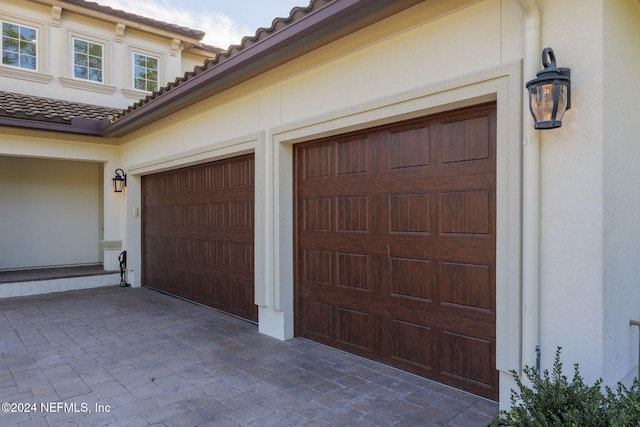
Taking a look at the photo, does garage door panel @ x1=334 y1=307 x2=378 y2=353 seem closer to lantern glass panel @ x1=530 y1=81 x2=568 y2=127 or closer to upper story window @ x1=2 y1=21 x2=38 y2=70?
lantern glass panel @ x1=530 y1=81 x2=568 y2=127

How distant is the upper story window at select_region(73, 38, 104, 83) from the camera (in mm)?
10016

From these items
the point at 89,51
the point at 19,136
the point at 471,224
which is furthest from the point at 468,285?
the point at 89,51

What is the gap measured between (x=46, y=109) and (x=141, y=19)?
3941 millimetres

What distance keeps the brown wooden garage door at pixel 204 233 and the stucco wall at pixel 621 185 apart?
168 inches

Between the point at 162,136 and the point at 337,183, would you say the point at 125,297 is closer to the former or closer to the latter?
the point at 162,136

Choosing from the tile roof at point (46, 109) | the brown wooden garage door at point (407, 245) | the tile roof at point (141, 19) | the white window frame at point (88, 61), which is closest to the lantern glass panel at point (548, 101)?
the brown wooden garage door at point (407, 245)

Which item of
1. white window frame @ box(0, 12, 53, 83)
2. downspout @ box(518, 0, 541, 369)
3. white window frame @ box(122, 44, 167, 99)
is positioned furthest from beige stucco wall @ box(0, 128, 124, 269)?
downspout @ box(518, 0, 541, 369)

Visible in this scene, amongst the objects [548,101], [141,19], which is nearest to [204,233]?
[548,101]

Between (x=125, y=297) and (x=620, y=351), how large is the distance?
7.70 meters

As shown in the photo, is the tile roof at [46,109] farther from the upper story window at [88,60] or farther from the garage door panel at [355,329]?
the garage door panel at [355,329]

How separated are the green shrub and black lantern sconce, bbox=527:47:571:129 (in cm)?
151

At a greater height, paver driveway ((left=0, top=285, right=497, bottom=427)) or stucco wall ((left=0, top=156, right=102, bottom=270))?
stucco wall ((left=0, top=156, right=102, bottom=270))

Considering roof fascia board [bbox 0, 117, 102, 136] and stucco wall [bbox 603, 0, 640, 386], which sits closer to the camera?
stucco wall [bbox 603, 0, 640, 386]

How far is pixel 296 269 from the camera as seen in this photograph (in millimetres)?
5156
